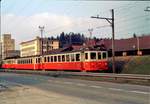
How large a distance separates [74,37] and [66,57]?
429ft

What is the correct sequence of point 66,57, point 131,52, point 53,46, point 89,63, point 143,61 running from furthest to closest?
point 53,46 → point 131,52 → point 143,61 → point 66,57 → point 89,63

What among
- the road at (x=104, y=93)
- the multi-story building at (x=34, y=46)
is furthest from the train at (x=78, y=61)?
the multi-story building at (x=34, y=46)

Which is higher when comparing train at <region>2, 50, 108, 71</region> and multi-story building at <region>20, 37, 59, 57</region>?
multi-story building at <region>20, 37, 59, 57</region>

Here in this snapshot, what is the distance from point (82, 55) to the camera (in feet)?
138

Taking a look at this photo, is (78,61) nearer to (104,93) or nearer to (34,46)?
(104,93)

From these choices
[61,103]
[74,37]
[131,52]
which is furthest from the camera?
[74,37]

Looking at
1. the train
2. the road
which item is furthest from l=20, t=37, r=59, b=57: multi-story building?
the road

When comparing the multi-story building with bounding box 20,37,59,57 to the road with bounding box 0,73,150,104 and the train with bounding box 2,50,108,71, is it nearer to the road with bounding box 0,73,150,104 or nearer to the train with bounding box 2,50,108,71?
the train with bounding box 2,50,108,71

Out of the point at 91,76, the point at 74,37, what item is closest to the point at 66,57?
the point at 91,76

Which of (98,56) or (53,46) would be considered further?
(53,46)

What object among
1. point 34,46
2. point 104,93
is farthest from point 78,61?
point 34,46

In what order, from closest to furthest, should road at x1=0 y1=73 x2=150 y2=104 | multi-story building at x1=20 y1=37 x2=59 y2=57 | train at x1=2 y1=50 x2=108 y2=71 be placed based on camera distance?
1. road at x1=0 y1=73 x2=150 y2=104
2. train at x1=2 y1=50 x2=108 y2=71
3. multi-story building at x1=20 y1=37 x2=59 y2=57

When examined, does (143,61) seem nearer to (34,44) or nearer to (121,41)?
(121,41)

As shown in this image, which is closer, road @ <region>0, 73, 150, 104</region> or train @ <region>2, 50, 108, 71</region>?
road @ <region>0, 73, 150, 104</region>
